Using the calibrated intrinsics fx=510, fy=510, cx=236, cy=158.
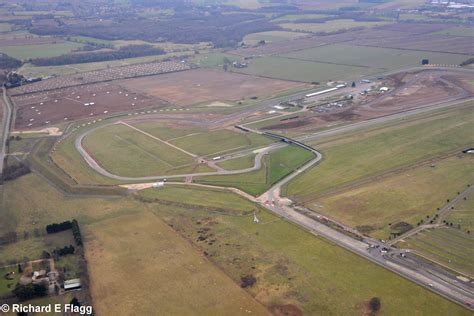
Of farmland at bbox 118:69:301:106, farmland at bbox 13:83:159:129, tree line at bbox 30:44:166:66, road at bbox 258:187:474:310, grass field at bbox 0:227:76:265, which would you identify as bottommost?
grass field at bbox 0:227:76:265

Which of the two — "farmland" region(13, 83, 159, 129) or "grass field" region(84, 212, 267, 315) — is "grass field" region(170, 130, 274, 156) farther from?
"farmland" region(13, 83, 159, 129)

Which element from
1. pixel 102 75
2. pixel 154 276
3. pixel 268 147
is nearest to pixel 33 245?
pixel 154 276

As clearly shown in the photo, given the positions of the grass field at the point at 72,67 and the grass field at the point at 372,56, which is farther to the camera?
the grass field at the point at 72,67

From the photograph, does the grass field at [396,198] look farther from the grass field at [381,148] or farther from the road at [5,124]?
Result: the road at [5,124]

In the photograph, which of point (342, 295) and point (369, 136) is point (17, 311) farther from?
point (369, 136)

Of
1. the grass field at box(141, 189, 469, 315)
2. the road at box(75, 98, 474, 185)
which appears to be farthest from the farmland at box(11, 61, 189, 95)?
the grass field at box(141, 189, 469, 315)

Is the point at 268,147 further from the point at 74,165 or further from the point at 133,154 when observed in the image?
the point at 74,165

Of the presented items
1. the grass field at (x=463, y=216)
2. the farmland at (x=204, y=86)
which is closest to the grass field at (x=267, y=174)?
the grass field at (x=463, y=216)
